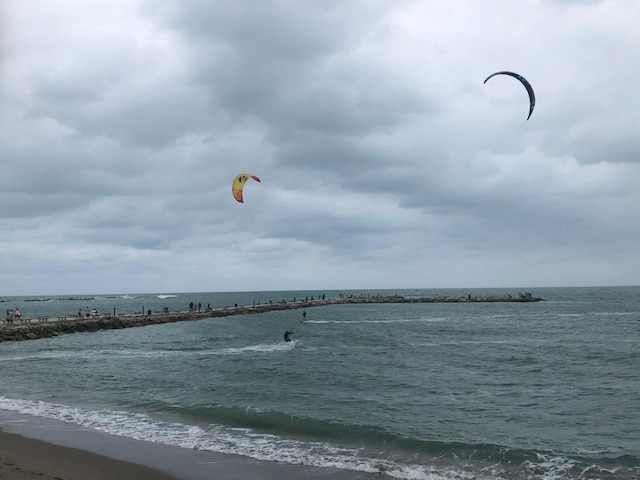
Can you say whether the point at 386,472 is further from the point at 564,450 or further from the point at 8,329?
the point at 8,329

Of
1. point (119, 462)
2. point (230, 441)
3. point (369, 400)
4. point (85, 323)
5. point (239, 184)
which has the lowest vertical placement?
point (369, 400)

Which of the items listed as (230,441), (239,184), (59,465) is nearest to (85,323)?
(239,184)

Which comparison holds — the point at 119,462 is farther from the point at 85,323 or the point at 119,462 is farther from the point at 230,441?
the point at 85,323

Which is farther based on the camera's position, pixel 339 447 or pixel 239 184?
pixel 239 184

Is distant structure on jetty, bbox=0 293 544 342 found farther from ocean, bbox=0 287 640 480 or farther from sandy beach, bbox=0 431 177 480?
sandy beach, bbox=0 431 177 480

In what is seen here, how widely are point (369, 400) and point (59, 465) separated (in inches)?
460

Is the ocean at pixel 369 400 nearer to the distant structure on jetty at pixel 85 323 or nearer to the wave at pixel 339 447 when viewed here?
the wave at pixel 339 447

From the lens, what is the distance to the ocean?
1413cm

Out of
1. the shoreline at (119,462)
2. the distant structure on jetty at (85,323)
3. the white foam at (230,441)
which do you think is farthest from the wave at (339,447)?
the distant structure on jetty at (85,323)

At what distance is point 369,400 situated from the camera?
68.5 ft

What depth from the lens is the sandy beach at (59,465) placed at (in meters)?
12.0

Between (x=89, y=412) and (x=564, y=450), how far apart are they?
15740 mm

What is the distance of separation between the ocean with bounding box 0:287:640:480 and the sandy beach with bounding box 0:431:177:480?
2060 millimetres

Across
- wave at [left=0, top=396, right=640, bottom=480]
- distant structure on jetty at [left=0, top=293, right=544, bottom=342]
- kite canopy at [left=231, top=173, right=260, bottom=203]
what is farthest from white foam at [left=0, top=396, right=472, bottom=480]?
distant structure on jetty at [left=0, top=293, right=544, bottom=342]
